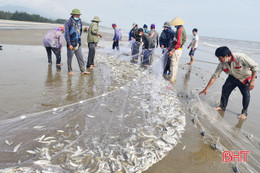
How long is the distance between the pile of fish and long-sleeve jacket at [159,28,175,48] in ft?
13.7

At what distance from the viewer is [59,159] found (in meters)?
2.97

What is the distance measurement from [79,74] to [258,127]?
22.7 feet

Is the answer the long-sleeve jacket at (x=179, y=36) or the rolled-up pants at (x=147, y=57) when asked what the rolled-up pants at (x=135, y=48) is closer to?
the rolled-up pants at (x=147, y=57)

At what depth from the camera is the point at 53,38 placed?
8461 millimetres

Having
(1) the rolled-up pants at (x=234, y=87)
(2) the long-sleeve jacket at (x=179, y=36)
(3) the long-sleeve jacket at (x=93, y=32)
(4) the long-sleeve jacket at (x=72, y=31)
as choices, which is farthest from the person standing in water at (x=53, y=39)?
(1) the rolled-up pants at (x=234, y=87)

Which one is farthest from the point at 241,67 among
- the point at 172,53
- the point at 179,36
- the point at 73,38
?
the point at 73,38

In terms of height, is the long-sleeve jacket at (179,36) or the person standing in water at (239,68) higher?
the long-sleeve jacket at (179,36)

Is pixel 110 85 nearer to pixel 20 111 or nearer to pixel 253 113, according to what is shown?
pixel 20 111

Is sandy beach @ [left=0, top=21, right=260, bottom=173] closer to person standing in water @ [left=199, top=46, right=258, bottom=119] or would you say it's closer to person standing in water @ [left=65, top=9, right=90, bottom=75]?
person standing in water @ [left=199, top=46, right=258, bottom=119]

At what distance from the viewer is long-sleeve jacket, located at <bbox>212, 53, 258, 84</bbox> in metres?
4.64

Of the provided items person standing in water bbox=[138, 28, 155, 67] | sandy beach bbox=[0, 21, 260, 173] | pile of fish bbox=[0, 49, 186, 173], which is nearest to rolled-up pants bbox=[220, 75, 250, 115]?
sandy beach bbox=[0, 21, 260, 173]

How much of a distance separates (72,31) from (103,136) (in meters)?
5.11

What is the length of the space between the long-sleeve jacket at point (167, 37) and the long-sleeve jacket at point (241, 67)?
4.21 metres

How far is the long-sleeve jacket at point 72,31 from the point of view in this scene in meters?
7.02
